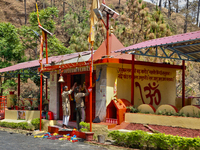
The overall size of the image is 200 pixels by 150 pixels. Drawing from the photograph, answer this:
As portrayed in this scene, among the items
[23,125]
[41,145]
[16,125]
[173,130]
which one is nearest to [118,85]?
[173,130]

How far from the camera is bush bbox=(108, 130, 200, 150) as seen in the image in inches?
279

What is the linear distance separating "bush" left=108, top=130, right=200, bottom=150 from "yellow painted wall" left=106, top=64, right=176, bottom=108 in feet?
7.94

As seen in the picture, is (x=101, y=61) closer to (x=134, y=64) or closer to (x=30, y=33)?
(x=134, y=64)

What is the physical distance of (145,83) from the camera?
40.4 feet

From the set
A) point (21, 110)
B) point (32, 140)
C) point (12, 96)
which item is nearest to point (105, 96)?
point (32, 140)

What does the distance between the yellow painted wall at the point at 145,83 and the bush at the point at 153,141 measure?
7.94 ft

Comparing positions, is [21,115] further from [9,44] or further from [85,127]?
[9,44]

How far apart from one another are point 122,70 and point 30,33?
13.9 meters

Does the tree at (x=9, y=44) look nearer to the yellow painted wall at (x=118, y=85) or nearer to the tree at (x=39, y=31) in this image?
the tree at (x=39, y=31)

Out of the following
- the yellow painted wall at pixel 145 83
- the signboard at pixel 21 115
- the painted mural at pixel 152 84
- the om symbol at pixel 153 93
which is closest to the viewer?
the yellow painted wall at pixel 145 83

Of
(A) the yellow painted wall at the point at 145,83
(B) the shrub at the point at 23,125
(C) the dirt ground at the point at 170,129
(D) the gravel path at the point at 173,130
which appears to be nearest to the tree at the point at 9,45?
(B) the shrub at the point at 23,125

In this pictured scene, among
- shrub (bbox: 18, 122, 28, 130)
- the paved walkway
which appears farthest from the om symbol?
shrub (bbox: 18, 122, 28, 130)

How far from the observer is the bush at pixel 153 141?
707cm

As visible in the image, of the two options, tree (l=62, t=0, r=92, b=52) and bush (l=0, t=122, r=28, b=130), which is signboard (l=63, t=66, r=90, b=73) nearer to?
bush (l=0, t=122, r=28, b=130)
